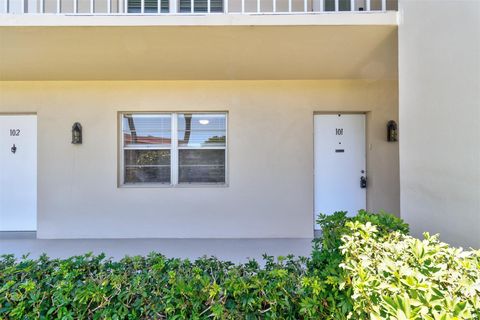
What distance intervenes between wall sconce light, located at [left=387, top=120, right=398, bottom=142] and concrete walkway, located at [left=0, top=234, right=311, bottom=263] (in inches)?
86.6

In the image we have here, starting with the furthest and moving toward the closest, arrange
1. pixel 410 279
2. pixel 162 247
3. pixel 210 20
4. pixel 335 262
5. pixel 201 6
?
pixel 201 6 < pixel 162 247 < pixel 210 20 < pixel 335 262 < pixel 410 279

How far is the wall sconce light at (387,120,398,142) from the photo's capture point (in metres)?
4.50

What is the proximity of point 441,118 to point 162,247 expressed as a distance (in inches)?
152

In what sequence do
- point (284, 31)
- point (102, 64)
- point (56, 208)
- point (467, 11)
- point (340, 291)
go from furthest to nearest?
point (56, 208) < point (102, 64) < point (284, 31) < point (467, 11) < point (340, 291)

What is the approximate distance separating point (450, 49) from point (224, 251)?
3.47 meters

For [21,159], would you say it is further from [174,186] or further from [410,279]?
[410,279]

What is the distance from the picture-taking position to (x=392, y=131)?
4496mm

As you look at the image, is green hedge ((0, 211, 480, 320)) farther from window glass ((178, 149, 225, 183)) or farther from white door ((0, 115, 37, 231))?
white door ((0, 115, 37, 231))

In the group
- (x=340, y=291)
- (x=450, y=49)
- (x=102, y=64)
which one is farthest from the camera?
(x=102, y=64)

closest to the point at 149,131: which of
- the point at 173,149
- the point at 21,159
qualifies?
the point at 173,149

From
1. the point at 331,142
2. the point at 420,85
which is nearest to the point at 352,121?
the point at 331,142

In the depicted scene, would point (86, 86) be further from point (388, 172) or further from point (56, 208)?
point (388, 172)

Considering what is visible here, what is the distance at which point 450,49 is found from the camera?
2256mm

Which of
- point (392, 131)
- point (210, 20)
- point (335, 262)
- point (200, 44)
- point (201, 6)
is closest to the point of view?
point (335, 262)
